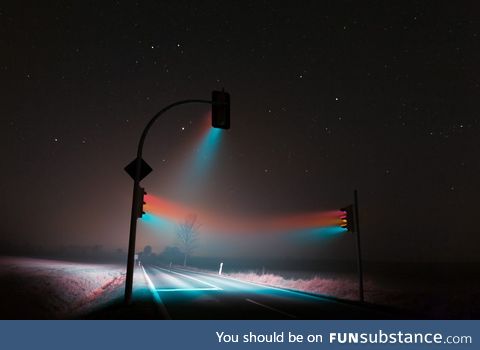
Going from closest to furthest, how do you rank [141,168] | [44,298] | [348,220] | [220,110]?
[220,110] → [141,168] → [44,298] → [348,220]

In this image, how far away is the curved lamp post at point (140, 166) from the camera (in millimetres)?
9328

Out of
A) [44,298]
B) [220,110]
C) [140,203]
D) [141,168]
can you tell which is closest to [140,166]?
[141,168]

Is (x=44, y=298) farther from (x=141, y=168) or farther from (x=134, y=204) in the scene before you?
(x=141, y=168)

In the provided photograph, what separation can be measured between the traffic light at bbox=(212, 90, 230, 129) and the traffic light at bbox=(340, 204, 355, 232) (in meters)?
8.17

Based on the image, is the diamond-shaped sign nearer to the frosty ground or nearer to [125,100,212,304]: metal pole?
[125,100,212,304]: metal pole

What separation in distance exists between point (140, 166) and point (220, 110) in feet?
12.2

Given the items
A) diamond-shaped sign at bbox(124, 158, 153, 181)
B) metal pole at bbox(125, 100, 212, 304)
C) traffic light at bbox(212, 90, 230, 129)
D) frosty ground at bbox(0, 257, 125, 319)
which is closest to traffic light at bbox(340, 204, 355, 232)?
traffic light at bbox(212, 90, 230, 129)

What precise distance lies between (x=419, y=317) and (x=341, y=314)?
2246 millimetres

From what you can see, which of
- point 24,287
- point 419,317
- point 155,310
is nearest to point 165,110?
point 155,310

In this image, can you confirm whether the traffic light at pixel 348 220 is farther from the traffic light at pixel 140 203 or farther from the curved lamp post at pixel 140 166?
the traffic light at pixel 140 203

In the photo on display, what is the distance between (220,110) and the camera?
30.7 feet

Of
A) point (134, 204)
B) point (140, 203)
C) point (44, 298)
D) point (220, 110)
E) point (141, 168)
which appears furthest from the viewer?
point (44, 298)

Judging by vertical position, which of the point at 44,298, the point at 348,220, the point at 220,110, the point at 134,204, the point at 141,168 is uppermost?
the point at 220,110
